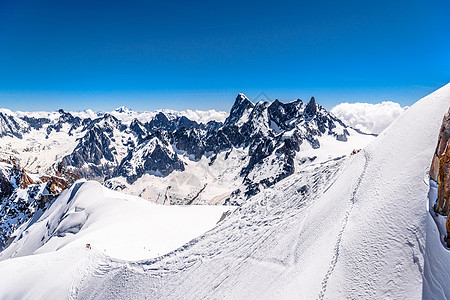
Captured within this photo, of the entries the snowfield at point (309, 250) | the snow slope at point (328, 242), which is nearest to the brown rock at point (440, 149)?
the snowfield at point (309, 250)

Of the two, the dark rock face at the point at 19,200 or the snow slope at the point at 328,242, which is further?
the dark rock face at the point at 19,200

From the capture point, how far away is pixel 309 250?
14.3 m

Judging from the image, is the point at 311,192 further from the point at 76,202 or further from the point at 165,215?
the point at 76,202

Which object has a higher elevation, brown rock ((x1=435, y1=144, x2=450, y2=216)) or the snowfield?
brown rock ((x1=435, y1=144, x2=450, y2=216))

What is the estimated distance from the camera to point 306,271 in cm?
1280

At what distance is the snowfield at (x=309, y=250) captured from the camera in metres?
10.3

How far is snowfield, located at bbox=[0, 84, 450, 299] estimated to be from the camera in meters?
10.3

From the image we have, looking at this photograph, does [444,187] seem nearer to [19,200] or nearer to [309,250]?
[309,250]

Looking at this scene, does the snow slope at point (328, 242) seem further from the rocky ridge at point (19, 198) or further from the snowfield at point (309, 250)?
the rocky ridge at point (19, 198)

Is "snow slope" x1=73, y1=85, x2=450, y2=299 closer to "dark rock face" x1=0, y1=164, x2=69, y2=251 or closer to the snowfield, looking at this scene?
the snowfield

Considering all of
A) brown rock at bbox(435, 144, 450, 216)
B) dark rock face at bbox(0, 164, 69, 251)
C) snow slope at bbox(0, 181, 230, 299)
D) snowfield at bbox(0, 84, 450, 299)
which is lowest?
dark rock face at bbox(0, 164, 69, 251)

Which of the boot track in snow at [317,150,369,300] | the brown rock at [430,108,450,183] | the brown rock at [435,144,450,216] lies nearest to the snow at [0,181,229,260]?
the boot track in snow at [317,150,369,300]

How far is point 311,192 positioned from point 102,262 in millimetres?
22694

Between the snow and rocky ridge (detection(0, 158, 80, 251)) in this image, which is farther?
rocky ridge (detection(0, 158, 80, 251))
